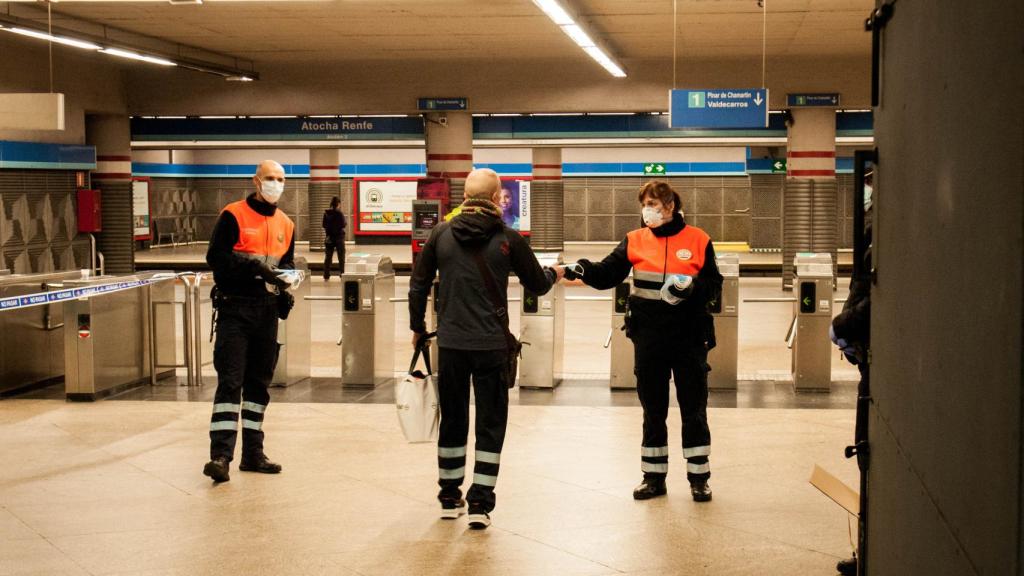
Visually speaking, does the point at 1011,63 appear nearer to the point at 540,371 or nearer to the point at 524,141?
the point at 540,371

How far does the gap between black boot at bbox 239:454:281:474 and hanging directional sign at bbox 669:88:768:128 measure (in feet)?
25.9

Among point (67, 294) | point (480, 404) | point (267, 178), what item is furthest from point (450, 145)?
point (480, 404)

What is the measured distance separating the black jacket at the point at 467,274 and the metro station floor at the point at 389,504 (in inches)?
37.4

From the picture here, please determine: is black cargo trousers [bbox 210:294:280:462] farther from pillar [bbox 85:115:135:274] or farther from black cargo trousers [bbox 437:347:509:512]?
pillar [bbox 85:115:135:274]

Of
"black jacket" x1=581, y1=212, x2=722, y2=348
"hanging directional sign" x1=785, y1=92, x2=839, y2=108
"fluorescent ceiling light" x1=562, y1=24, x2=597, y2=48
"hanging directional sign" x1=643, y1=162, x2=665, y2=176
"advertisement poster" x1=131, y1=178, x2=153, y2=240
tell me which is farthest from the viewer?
"advertisement poster" x1=131, y1=178, x2=153, y2=240

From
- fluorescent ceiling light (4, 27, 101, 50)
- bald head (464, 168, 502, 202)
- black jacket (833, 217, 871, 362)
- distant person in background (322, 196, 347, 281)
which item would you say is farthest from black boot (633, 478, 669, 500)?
distant person in background (322, 196, 347, 281)

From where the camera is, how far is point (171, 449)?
729cm

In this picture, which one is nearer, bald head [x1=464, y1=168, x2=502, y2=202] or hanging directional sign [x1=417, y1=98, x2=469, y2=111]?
bald head [x1=464, y1=168, x2=502, y2=202]

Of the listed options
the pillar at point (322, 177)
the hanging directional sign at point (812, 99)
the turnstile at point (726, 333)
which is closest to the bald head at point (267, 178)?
the turnstile at point (726, 333)

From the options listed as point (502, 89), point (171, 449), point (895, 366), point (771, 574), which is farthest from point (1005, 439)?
point (502, 89)

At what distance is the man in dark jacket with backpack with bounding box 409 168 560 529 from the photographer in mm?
5402

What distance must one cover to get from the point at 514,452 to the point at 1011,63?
5.75 m

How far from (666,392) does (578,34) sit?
8132mm

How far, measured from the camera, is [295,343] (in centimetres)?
1009
